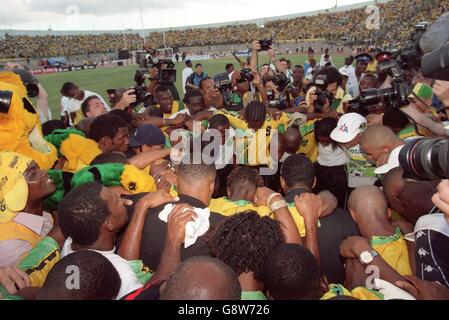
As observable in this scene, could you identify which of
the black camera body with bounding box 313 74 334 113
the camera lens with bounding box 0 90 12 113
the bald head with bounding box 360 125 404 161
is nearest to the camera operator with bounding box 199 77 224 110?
the black camera body with bounding box 313 74 334 113

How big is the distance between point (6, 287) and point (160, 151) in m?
2.08

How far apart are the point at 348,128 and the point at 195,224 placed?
262cm

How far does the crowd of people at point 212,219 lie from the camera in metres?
1.79

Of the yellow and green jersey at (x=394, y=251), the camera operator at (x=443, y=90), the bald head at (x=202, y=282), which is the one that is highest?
the camera operator at (x=443, y=90)

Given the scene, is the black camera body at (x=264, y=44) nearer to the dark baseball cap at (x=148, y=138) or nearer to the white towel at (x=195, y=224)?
the dark baseball cap at (x=148, y=138)

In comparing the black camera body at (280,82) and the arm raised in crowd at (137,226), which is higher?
the black camera body at (280,82)

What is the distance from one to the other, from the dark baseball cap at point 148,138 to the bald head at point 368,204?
229 cm

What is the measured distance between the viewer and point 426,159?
1.73 m

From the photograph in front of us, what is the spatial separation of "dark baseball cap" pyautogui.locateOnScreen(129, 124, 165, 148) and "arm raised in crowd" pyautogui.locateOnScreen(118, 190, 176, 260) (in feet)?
5.26

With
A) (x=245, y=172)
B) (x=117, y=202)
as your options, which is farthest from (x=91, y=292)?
(x=245, y=172)

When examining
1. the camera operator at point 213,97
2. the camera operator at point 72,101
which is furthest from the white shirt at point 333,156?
the camera operator at point 72,101
